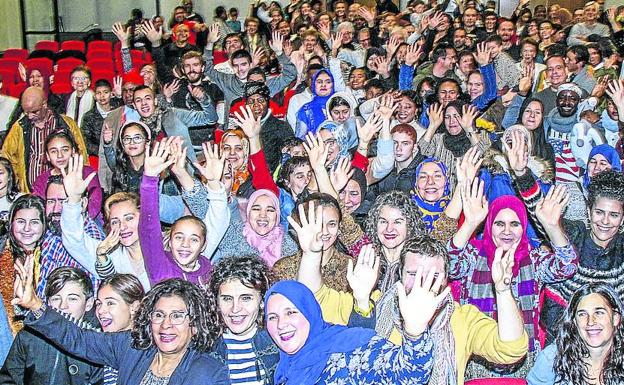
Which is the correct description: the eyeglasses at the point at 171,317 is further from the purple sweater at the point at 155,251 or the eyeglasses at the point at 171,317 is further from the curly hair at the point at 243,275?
the purple sweater at the point at 155,251

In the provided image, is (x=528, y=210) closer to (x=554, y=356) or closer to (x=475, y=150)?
(x=475, y=150)

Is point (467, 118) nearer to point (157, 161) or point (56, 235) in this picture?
point (157, 161)

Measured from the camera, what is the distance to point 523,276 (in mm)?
3801

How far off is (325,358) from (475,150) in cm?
192

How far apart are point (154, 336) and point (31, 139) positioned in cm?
336

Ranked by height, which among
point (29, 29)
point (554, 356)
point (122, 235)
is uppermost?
point (29, 29)

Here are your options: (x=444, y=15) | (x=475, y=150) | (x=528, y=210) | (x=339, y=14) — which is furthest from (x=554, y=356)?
(x=339, y=14)

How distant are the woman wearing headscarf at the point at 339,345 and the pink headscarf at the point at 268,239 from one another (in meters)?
1.19

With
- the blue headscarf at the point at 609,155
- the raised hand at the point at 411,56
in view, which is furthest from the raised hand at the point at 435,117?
the raised hand at the point at 411,56

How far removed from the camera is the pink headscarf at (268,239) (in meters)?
4.32

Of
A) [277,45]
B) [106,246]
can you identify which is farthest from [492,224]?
[277,45]

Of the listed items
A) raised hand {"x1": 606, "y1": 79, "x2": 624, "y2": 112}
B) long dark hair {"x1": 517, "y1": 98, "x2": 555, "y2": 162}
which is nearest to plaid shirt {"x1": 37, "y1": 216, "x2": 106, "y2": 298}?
long dark hair {"x1": 517, "y1": 98, "x2": 555, "y2": 162}

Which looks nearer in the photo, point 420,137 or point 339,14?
point 420,137

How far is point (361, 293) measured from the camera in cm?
319
